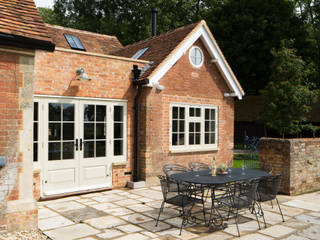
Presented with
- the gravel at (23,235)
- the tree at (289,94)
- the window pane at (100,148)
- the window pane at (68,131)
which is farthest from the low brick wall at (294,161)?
the tree at (289,94)

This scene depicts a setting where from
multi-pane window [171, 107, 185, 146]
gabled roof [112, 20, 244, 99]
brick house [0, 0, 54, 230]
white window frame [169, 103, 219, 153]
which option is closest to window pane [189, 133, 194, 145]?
white window frame [169, 103, 219, 153]

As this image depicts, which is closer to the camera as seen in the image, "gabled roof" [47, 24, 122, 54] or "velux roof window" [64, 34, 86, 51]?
"velux roof window" [64, 34, 86, 51]

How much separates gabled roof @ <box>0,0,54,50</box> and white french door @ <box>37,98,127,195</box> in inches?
91.0

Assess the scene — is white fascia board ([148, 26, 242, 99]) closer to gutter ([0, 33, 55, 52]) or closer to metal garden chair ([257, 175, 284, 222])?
gutter ([0, 33, 55, 52])

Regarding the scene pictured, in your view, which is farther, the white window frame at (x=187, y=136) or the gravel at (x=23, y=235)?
the white window frame at (x=187, y=136)

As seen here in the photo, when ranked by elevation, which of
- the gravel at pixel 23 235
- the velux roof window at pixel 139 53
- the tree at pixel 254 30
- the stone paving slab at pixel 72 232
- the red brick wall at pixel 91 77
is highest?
the tree at pixel 254 30

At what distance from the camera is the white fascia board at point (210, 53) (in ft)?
29.8

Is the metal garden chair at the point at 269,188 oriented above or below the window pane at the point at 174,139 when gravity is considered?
below

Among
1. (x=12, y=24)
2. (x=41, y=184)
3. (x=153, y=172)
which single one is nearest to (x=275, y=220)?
(x=153, y=172)

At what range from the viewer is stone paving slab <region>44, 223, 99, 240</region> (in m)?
4.93

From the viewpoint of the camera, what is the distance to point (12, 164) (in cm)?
509

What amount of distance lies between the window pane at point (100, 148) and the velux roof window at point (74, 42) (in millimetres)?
6961

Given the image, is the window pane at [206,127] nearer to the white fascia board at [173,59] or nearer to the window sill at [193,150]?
the window sill at [193,150]

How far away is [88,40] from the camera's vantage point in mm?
15648
